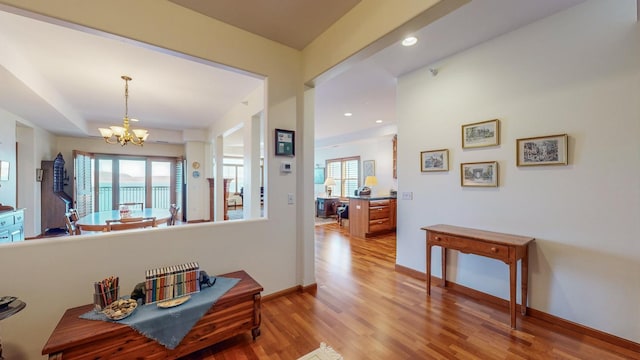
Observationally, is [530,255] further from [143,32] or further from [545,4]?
[143,32]

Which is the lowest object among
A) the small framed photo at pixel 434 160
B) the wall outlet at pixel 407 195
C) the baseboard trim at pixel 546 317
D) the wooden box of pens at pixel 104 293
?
the baseboard trim at pixel 546 317

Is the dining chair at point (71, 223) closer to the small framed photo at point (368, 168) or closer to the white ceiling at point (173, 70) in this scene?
the white ceiling at point (173, 70)

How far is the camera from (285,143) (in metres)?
2.83

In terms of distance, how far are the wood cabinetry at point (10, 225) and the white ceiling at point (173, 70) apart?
164cm

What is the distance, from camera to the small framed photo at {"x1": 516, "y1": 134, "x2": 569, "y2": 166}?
7.24ft

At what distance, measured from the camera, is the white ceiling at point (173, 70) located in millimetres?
2244

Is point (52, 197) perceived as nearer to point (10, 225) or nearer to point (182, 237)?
point (10, 225)

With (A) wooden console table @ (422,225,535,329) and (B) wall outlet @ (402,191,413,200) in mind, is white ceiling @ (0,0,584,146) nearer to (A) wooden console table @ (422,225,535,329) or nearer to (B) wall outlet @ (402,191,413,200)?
(B) wall outlet @ (402,191,413,200)

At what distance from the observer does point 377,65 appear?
3.18 metres

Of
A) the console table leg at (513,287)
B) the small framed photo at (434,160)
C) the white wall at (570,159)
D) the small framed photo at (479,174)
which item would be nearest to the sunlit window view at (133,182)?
the small framed photo at (434,160)

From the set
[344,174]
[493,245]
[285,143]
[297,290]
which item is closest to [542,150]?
[493,245]

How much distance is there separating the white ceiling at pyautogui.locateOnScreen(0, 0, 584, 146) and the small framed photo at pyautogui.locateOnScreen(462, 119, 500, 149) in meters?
0.90

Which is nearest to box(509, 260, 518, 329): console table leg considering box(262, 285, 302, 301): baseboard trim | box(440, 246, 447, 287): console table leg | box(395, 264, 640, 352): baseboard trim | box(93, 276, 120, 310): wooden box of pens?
box(395, 264, 640, 352): baseboard trim

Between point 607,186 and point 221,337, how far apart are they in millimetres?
3308
